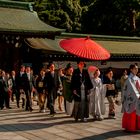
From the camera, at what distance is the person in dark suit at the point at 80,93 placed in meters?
11.2

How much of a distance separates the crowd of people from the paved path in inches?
12.2

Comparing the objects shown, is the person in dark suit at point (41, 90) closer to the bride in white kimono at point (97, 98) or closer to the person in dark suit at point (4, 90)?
the person in dark suit at point (4, 90)

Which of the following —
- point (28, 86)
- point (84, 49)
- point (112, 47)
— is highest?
point (112, 47)

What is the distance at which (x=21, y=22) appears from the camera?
21.9 metres

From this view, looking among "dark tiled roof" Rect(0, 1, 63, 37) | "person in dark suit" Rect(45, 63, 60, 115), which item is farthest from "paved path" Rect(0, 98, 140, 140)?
"dark tiled roof" Rect(0, 1, 63, 37)

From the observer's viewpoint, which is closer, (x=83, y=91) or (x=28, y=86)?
(x=83, y=91)

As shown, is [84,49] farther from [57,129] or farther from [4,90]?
[4,90]

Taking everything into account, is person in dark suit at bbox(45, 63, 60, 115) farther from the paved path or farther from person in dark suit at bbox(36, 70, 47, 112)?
person in dark suit at bbox(36, 70, 47, 112)

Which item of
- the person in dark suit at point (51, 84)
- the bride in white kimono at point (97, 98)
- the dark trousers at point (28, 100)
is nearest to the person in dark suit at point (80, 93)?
the bride in white kimono at point (97, 98)

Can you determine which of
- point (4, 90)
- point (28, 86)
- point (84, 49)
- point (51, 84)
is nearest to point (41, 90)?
point (28, 86)

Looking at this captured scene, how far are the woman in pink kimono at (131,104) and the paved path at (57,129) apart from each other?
0.22 meters

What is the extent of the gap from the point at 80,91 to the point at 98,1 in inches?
1159

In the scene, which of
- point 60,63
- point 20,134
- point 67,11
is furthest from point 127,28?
point 20,134

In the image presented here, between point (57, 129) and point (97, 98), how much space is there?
2.01 m
